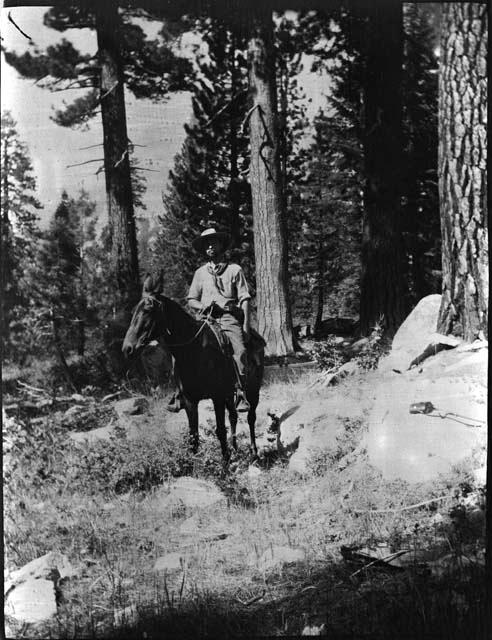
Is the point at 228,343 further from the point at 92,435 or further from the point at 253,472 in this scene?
the point at 92,435

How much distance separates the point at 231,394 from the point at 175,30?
2199 mm

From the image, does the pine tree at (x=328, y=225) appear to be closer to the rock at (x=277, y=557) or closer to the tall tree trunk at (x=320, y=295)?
the tall tree trunk at (x=320, y=295)

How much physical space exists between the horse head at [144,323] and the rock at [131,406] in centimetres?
31

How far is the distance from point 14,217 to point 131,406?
4.32ft

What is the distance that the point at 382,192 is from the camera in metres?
4.32

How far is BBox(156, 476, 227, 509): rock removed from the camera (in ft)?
13.3

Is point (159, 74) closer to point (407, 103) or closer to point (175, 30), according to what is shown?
point (175, 30)

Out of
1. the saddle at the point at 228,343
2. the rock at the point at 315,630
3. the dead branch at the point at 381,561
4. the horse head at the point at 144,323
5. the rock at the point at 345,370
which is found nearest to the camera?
the rock at the point at 315,630

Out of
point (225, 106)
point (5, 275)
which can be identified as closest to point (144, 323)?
point (5, 275)

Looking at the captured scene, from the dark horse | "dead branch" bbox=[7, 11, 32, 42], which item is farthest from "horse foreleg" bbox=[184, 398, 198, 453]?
"dead branch" bbox=[7, 11, 32, 42]

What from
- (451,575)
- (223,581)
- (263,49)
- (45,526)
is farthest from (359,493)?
(263,49)

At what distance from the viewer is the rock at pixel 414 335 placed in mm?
4230

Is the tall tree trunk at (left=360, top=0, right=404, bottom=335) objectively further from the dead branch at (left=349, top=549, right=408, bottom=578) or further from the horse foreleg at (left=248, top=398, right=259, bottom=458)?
the dead branch at (left=349, top=549, right=408, bottom=578)

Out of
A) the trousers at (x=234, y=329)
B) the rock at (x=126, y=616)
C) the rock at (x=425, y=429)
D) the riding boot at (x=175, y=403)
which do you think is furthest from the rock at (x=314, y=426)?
the rock at (x=126, y=616)
